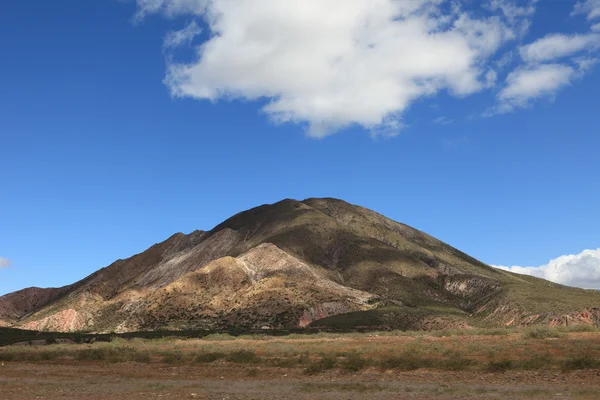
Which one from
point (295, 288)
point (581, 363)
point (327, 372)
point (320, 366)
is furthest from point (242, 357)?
point (295, 288)

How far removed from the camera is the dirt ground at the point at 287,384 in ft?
79.9

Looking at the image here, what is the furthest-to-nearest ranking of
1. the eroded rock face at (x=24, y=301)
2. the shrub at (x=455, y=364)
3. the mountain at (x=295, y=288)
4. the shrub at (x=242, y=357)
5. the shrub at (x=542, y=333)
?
the eroded rock face at (x=24, y=301), the mountain at (x=295, y=288), the shrub at (x=542, y=333), the shrub at (x=242, y=357), the shrub at (x=455, y=364)

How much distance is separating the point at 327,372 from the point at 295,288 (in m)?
76.4

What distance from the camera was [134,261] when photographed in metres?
171

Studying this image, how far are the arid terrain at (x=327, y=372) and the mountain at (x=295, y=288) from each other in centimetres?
4607

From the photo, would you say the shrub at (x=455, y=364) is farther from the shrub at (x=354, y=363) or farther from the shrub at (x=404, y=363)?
the shrub at (x=354, y=363)

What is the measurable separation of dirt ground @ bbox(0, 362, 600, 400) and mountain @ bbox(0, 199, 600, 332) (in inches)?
2135

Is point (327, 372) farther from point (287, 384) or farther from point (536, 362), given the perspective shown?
→ point (536, 362)

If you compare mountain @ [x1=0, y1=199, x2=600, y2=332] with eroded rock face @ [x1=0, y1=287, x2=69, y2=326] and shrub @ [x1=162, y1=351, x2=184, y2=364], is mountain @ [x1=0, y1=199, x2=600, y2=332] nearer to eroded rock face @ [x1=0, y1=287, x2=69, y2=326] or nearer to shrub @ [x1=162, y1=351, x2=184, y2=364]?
eroded rock face @ [x1=0, y1=287, x2=69, y2=326]

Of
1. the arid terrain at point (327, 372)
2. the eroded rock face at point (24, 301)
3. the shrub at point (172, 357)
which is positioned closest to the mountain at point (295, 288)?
the eroded rock face at point (24, 301)

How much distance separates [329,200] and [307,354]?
15716cm

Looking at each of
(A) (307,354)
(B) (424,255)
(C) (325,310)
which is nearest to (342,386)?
(A) (307,354)

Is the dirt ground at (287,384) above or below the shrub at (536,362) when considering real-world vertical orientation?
below

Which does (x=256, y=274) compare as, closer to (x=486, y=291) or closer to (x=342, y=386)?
(x=486, y=291)
